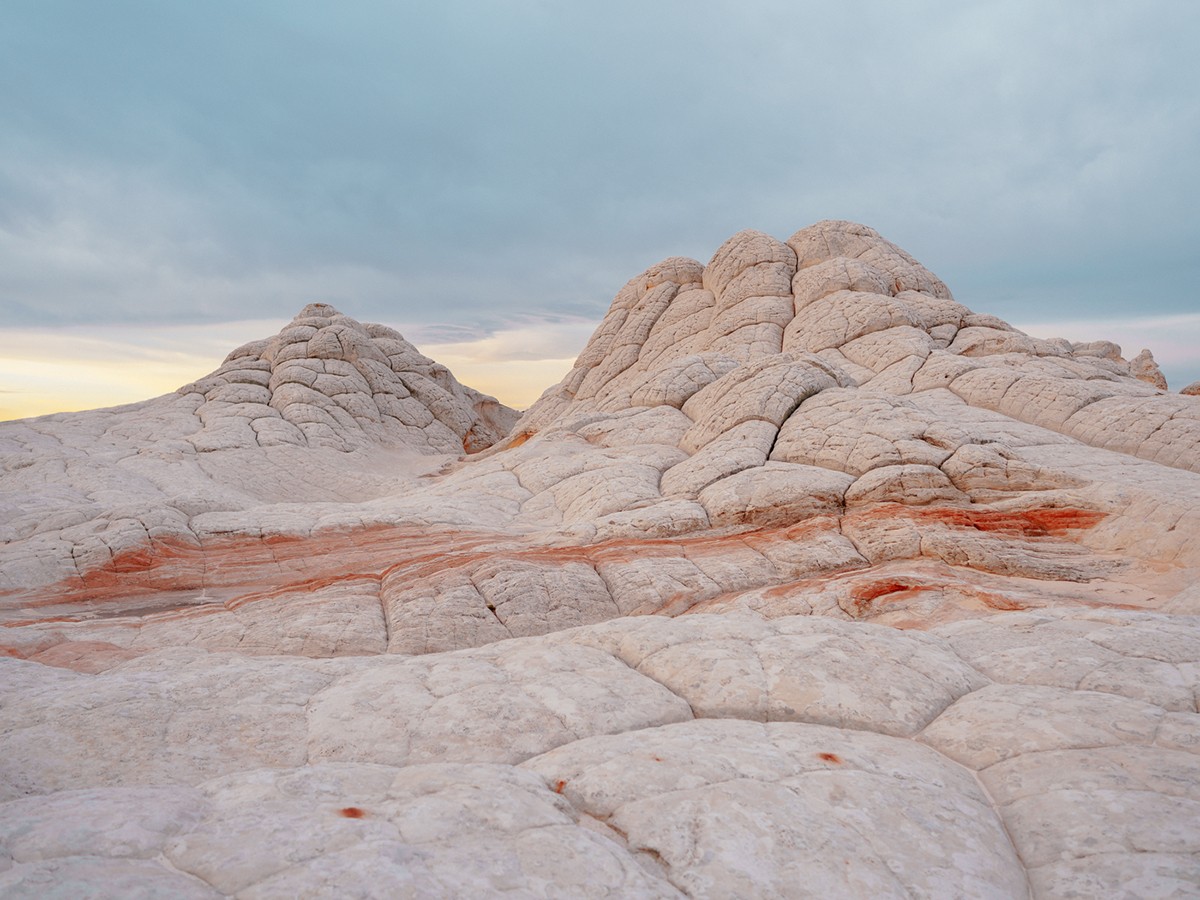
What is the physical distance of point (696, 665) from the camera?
701 centimetres

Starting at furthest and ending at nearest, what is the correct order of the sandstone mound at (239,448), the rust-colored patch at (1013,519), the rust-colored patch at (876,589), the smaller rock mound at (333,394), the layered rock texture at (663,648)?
the smaller rock mound at (333,394) → the sandstone mound at (239,448) → the rust-colored patch at (1013,519) → the rust-colored patch at (876,589) → the layered rock texture at (663,648)

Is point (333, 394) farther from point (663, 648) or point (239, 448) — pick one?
point (663, 648)

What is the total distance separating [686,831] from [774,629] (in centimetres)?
385

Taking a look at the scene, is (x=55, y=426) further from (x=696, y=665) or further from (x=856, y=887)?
(x=856, y=887)

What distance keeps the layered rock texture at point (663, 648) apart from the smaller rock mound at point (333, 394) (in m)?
3.82

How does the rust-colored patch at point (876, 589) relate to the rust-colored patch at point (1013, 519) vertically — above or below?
below

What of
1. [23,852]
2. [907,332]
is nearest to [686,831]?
[23,852]

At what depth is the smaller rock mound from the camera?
3066 centimetres

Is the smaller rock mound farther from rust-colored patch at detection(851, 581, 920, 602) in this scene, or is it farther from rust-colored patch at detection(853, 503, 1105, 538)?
rust-colored patch at detection(851, 581, 920, 602)

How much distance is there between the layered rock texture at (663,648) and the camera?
13.2 ft

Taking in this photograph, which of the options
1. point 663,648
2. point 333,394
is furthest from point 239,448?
point 663,648

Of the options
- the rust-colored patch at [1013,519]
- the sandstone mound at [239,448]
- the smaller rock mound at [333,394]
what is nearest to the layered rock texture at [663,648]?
the rust-colored patch at [1013,519]

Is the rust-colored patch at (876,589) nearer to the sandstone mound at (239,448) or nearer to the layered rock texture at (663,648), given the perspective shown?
the layered rock texture at (663,648)

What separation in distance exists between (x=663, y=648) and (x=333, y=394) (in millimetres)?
30052
